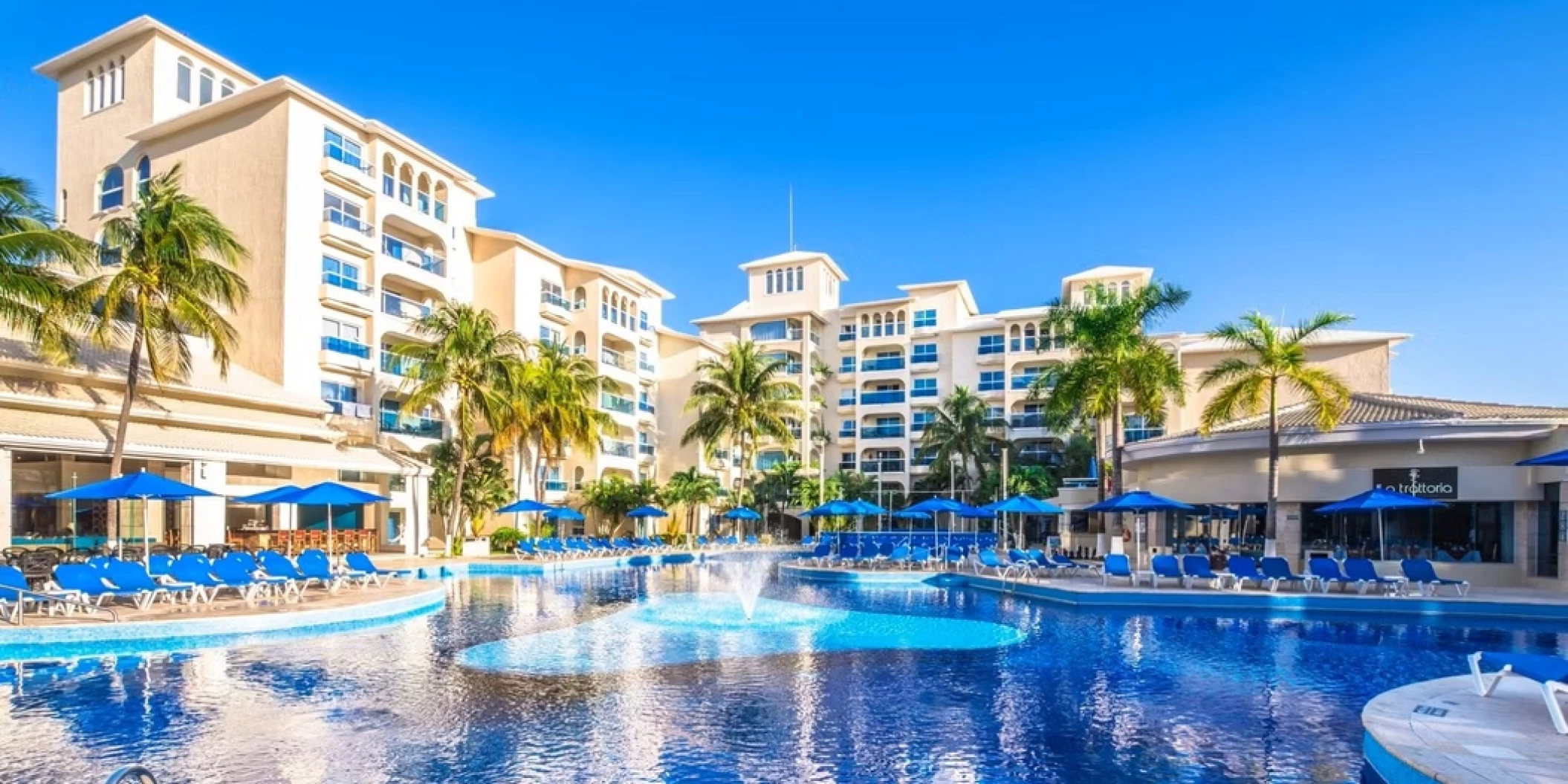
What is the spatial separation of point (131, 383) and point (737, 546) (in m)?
26.0

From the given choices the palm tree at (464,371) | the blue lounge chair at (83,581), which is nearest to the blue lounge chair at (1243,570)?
the blue lounge chair at (83,581)

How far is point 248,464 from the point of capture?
94.6ft

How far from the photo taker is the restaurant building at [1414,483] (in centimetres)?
2166

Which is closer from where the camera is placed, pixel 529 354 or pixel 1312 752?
pixel 1312 752

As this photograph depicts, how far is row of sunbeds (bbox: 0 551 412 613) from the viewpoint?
14875 mm

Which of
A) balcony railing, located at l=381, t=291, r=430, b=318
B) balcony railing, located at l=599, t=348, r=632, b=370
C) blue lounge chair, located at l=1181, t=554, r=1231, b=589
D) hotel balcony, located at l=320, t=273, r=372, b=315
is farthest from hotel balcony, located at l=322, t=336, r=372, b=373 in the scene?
blue lounge chair, located at l=1181, t=554, r=1231, b=589

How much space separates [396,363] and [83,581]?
21355 millimetres

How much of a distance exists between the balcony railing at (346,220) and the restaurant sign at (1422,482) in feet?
109

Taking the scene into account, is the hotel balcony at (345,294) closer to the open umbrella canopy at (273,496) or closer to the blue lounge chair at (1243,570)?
the open umbrella canopy at (273,496)

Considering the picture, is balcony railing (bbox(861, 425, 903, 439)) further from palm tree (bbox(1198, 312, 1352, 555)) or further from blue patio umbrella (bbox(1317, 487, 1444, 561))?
blue patio umbrella (bbox(1317, 487, 1444, 561))

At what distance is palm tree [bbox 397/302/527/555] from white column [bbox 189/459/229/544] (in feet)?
23.2

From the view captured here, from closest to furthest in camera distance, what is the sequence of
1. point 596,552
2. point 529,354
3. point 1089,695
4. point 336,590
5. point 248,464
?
point 1089,695 → point 336,590 → point 248,464 → point 596,552 → point 529,354

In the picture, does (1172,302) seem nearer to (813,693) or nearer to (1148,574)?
(1148,574)

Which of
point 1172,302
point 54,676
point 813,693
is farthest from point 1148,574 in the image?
point 54,676
